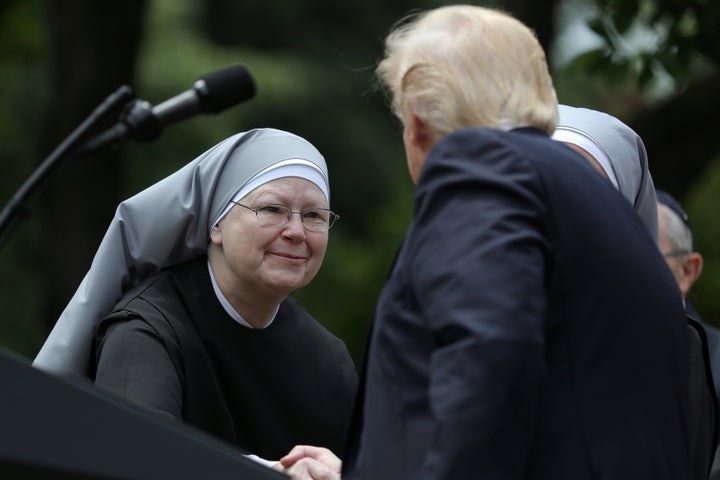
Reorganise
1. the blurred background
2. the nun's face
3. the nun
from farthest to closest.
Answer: the blurred background < the nun's face < the nun

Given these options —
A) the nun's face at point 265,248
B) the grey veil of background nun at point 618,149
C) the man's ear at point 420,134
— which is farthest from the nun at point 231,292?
the man's ear at point 420,134

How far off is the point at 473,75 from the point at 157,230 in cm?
161

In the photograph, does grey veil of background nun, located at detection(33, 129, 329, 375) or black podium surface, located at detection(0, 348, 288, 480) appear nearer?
black podium surface, located at detection(0, 348, 288, 480)

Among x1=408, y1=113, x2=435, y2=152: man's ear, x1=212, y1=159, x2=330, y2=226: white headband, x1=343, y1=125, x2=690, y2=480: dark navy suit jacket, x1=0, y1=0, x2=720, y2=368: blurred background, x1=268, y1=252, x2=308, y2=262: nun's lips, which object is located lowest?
x1=0, y1=0, x2=720, y2=368: blurred background

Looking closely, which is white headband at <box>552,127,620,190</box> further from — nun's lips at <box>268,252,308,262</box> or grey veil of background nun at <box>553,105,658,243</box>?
nun's lips at <box>268,252,308,262</box>

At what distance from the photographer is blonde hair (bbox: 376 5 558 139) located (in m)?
2.56

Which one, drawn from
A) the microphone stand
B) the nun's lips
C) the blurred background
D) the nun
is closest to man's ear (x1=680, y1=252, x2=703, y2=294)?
the blurred background

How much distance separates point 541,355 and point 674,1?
453cm

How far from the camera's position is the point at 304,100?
66.4 feet

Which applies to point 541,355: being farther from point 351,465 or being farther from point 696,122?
point 696,122

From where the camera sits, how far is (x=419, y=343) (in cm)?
244

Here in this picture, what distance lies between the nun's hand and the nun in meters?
0.44

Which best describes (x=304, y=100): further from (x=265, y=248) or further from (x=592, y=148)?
(x=592, y=148)

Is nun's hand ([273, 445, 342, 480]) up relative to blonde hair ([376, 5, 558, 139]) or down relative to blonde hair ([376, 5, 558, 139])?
down
